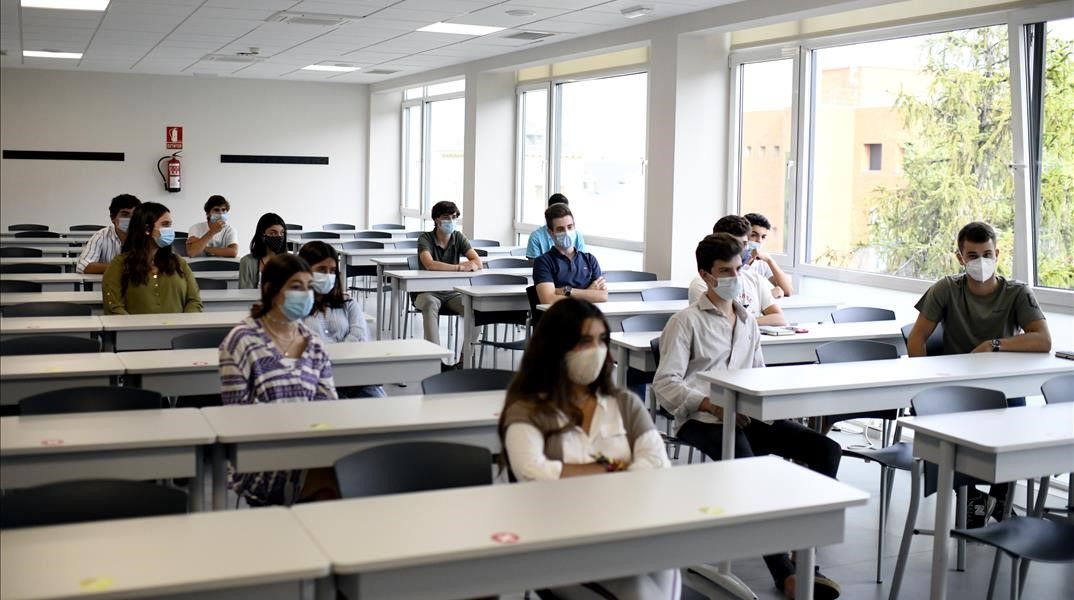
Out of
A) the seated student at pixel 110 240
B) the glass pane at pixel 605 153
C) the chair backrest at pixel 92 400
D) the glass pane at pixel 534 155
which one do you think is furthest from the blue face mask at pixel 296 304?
the glass pane at pixel 534 155

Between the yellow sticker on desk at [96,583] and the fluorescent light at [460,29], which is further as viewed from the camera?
the fluorescent light at [460,29]

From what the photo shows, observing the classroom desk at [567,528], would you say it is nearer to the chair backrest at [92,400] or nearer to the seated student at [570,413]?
the seated student at [570,413]

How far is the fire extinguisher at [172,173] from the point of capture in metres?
15.7

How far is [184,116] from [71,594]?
14.9 meters

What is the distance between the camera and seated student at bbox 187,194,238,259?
9.13 meters

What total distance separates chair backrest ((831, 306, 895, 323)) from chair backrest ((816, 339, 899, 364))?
117cm

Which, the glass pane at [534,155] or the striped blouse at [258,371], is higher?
the glass pane at [534,155]

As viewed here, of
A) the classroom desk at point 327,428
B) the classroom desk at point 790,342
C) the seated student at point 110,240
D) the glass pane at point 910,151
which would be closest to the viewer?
the classroom desk at point 327,428

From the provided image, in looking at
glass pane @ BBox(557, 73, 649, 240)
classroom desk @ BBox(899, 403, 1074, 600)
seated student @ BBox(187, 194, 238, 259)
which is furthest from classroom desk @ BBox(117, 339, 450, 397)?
glass pane @ BBox(557, 73, 649, 240)

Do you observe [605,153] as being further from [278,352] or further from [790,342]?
[278,352]

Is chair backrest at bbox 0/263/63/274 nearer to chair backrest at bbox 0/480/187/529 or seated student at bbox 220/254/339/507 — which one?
seated student at bbox 220/254/339/507

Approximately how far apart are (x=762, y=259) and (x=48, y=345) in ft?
14.4

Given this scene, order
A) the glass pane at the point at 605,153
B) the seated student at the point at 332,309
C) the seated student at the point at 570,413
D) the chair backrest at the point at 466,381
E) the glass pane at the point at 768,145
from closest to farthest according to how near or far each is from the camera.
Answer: the seated student at the point at 570,413 → the chair backrest at the point at 466,381 → the seated student at the point at 332,309 → the glass pane at the point at 768,145 → the glass pane at the point at 605,153

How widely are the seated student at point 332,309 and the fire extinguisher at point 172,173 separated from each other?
37.3 feet
